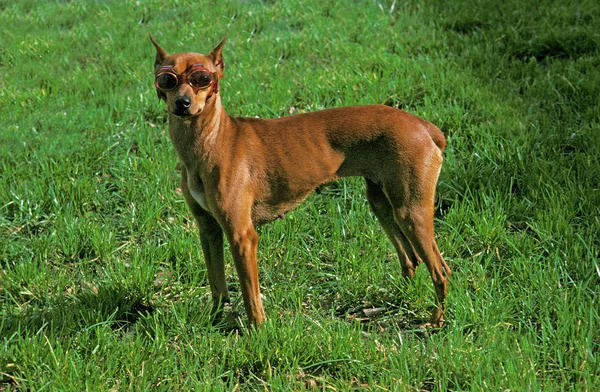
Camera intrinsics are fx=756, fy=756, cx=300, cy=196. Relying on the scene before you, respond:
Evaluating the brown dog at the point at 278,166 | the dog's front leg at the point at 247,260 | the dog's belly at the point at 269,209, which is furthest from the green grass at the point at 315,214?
the dog's belly at the point at 269,209

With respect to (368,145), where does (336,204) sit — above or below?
below

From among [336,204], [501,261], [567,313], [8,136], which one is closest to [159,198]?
[336,204]

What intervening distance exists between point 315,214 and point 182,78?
77.2 inches

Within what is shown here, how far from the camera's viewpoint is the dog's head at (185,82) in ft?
12.4

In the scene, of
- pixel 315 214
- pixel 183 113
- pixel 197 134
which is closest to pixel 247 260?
pixel 197 134

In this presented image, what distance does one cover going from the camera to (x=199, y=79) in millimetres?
3818

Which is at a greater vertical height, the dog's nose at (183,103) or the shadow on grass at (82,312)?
the dog's nose at (183,103)

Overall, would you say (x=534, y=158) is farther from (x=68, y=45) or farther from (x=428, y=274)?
(x=68, y=45)

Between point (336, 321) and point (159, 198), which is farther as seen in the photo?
point (159, 198)

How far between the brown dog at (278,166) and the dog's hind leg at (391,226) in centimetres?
10

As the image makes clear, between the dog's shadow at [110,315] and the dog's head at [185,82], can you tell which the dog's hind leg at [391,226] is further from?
the dog's head at [185,82]

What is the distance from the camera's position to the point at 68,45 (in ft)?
28.5

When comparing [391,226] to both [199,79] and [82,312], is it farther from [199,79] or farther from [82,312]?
[82,312]

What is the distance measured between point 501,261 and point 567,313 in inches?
35.1
